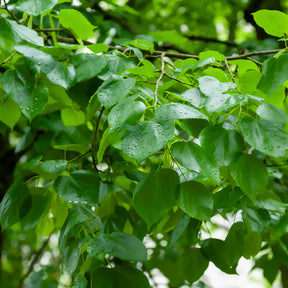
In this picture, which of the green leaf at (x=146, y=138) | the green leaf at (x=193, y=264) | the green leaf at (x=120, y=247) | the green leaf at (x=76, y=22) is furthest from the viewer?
the green leaf at (x=193, y=264)

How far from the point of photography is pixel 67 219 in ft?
2.32

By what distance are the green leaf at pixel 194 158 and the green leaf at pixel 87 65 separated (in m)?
0.19

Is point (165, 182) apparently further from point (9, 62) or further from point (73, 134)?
point (73, 134)

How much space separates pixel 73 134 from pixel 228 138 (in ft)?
1.64

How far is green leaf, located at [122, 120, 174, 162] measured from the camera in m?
0.45

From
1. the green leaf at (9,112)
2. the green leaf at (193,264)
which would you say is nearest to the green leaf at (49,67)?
the green leaf at (9,112)

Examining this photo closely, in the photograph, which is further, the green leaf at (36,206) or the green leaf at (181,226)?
the green leaf at (181,226)

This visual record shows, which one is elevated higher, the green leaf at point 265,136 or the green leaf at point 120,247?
the green leaf at point 265,136

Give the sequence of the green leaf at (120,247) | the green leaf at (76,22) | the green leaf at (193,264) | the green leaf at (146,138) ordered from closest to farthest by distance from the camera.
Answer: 1. the green leaf at (146,138)
2. the green leaf at (120,247)
3. the green leaf at (76,22)
4. the green leaf at (193,264)

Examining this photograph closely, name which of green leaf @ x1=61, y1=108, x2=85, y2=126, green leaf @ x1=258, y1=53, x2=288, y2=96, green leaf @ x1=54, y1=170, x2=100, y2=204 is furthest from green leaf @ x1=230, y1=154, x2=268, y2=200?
green leaf @ x1=61, y1=108, x2=85, y2=126

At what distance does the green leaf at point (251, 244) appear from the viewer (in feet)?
2.47

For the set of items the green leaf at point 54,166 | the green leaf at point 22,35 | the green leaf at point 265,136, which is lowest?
the green leaf at point 54,166

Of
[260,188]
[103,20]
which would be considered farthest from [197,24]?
[260,188]

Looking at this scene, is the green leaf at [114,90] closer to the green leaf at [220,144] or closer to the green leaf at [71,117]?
the green leaf at [220,144]
